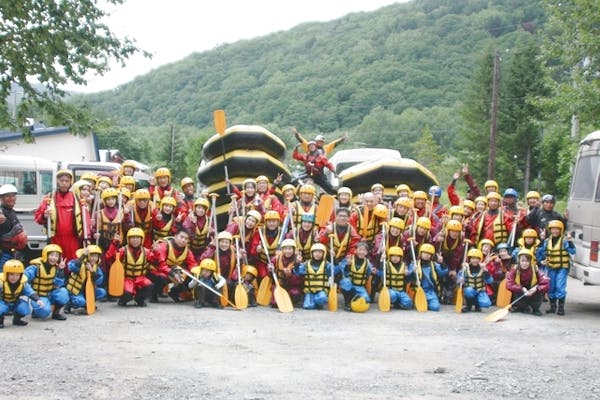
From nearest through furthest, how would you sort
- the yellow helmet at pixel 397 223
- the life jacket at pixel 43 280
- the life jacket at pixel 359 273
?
1. the life jacket at pixel 43 280
2. the life jacket at pixel 359 273
3. the yellow helmet at pixel 397 223

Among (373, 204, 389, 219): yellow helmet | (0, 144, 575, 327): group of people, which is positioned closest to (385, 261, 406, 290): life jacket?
(0, 144, 575, 327): group of people

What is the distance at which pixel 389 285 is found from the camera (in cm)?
1038

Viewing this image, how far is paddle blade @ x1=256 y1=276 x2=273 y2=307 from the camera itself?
33.9 feet

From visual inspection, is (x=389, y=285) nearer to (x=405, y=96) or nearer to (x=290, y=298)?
(x=290, y=298)

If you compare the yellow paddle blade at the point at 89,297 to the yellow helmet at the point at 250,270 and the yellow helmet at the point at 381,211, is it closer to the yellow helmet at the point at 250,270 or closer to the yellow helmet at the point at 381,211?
the yellow helmet at the point at 250,270

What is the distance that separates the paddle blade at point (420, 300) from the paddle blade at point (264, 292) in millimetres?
1916

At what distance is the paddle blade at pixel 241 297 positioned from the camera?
389 inches

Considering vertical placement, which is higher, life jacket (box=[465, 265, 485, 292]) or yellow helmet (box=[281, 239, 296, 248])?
yellow helmet (box=[281, 239, 296, 248])

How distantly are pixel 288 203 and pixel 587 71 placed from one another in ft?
31.1

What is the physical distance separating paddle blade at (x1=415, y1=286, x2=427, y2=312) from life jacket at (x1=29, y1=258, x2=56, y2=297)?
4.53m

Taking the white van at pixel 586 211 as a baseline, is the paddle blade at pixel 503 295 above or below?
below

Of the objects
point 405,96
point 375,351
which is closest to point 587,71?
point 375,351

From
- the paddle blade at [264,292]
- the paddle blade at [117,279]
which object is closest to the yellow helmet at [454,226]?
the paddle blade at [264,292]

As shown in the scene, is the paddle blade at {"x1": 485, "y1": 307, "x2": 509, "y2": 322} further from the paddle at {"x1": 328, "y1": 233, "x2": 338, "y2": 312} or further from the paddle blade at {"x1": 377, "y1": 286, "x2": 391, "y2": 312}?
the paddle at {"x1": 328, "y1": 233, "x2": 338, "y2": 312}
